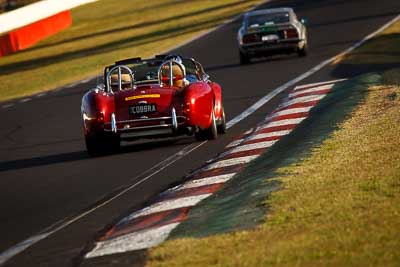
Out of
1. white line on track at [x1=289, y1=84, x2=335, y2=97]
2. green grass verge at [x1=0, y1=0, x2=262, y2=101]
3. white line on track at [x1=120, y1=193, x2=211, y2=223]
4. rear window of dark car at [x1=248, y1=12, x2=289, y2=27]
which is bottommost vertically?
green grass verge at [x1=0, y1=0, x2=262, y2=101]

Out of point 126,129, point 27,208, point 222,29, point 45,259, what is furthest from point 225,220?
point 222,29

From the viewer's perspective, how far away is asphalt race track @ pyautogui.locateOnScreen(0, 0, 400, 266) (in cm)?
1041

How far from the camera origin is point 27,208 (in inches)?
474

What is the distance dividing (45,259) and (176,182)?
13.1 feet

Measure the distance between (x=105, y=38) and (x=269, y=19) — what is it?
17.2m

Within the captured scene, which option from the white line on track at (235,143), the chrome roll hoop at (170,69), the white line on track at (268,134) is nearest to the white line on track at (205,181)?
the white line on track at (268,134)

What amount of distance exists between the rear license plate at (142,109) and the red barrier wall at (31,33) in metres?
29.6

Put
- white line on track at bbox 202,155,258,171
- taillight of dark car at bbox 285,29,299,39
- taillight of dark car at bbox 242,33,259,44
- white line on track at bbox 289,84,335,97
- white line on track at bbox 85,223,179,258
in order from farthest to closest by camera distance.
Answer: taillight of dark car at bbox 242,33,259,44
taillight of dark car at bbox 285,29,299,39
white line on track at bbox 289,84,335,97
white line on track at bbox 202,155,258,171
white line on track at bbox 85,223,179,258

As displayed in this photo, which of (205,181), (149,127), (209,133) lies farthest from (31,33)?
(205,181)

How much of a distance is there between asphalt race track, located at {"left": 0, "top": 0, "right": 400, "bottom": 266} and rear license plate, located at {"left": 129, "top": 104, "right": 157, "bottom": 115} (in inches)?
19.9

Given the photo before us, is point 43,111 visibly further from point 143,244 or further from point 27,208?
point 143,244

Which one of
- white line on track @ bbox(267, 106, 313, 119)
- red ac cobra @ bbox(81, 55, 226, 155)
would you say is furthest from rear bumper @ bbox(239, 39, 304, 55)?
red ac cobra @ bbox(81, 55, 226, 155)

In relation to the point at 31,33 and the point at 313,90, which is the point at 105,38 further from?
the point at 313,90

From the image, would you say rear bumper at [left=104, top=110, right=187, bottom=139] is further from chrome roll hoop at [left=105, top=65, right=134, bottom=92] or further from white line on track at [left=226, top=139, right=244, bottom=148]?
chrome roll hoop at [left=105, top=65, right=134, bottom=92]
